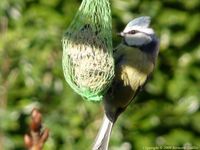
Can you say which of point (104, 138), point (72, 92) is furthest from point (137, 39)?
point (72, 92)

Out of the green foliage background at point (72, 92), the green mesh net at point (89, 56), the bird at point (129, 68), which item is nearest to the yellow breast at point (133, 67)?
the bird at point (129, 68)

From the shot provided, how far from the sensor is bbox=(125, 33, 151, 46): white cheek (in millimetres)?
2901

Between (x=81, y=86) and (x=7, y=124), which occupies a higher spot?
(x=81, y=86)

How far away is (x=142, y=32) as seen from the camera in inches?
114

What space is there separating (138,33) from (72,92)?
163 cm

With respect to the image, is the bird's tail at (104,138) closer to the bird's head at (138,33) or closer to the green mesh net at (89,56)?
the green mesh net at (89,56)

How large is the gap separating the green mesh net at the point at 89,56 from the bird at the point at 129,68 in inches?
3.2

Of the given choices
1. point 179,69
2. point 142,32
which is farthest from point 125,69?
point 179,69

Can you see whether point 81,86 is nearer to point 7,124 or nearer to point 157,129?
point 7,124

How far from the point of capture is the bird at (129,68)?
2877 millimetres

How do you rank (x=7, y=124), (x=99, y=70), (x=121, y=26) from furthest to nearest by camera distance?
1. (x=121, y=26)
2. (x=7, y=124)
3. (x=99, y=70)

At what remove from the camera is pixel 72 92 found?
4.45 m

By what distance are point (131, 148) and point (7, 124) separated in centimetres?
77

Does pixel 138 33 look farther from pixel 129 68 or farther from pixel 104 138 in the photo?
pixel 104 138
